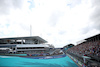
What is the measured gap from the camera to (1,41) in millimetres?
55156

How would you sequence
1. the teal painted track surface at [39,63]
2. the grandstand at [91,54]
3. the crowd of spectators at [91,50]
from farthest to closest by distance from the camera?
1. the crowd of spectators at [91,50]
2. the teal painted track surface at [39,63]
3. the grandstand at [91,54]

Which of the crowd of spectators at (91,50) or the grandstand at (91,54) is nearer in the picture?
the grandstand at (91,54)

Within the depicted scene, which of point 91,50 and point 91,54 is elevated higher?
point 91,50

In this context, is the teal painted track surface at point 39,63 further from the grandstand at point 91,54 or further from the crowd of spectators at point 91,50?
the crowd of spectators at point 91,50

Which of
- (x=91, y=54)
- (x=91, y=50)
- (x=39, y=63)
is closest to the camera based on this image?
(x=91, y=54)

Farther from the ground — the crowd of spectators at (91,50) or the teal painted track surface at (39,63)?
the crowd of spectators at (91,50)

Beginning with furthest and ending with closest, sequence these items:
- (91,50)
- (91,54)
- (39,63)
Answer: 1. (91,50)
2. (39,63)
3. (91,54)

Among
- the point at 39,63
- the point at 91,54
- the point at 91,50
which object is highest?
the point at 91,50

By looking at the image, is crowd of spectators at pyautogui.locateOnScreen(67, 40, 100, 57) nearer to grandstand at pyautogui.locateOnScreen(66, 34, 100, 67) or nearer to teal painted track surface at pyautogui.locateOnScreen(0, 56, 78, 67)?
grandstand at pyautogui.locateOnScreen(66, 34, 100, 67)

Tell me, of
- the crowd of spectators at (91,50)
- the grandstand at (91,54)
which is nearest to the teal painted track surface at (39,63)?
the grandstand at (91,54)

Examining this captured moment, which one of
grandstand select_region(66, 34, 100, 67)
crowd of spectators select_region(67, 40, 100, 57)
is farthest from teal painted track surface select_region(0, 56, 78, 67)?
crowd of spectators select_region(67, 40, 100, 57)

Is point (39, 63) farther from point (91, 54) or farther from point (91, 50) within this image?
point (91, 50)

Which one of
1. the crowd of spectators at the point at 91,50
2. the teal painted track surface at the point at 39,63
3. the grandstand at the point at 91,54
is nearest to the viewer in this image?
the grandstand at the point at 91,54

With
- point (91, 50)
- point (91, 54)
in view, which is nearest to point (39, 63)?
point (91, 54)
